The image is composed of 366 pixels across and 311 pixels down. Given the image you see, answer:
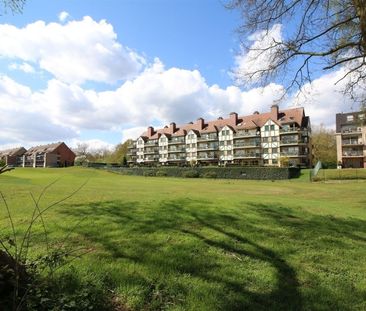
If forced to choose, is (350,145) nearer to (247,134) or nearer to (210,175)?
(247,134)

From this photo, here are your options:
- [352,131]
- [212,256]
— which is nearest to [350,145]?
[352,131]

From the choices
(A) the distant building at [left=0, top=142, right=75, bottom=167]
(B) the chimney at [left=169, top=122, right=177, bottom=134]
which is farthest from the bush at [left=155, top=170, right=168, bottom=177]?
(A) the distant building at [left=0, top=142, right=75, bottom=167]

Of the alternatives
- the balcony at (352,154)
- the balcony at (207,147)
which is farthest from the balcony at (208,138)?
the balcony at (352,154)

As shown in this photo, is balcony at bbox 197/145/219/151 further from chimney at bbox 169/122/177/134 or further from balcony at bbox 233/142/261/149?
chimney at bbox 169/122/177/134

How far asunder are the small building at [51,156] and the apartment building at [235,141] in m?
26.7

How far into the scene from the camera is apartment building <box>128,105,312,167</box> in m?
78.3

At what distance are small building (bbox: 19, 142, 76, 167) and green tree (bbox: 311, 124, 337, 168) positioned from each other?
78971mm

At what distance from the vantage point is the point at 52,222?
7.17 meters

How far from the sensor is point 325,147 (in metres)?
87.3

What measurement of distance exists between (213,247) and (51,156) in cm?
12224

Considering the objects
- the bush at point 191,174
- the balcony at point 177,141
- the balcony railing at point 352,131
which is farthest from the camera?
the balcony at point 177,141

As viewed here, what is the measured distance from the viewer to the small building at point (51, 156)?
120 m

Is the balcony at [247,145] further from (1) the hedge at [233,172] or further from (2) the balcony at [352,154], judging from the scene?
(1) the hedge at [233,172]

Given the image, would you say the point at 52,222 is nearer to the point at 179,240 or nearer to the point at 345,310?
the point at 179,240
